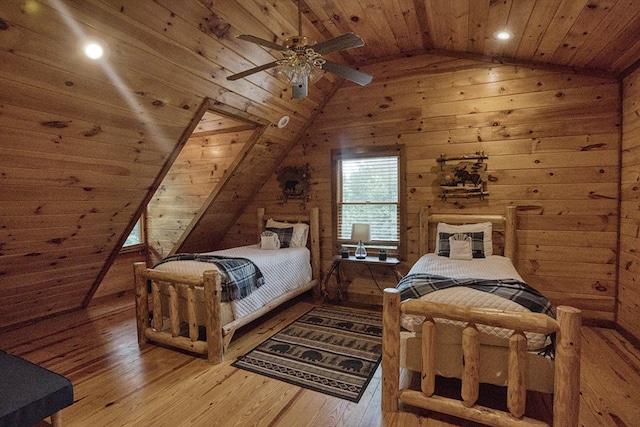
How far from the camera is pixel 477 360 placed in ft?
6.01

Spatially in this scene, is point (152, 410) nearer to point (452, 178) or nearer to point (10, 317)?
point (10, 317)

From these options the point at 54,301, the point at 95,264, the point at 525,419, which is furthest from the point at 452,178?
the point at 54,301

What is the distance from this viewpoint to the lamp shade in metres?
4.00

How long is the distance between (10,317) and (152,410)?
2.41m

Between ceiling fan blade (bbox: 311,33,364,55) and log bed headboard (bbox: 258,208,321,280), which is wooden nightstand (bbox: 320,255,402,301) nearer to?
log bed headboard (bbox: 258,208,321,280)

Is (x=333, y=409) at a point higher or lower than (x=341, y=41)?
lower

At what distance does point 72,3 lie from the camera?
5.89 ft

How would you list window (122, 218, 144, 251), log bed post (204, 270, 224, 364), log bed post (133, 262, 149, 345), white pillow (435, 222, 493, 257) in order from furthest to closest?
1. window (122, 218, 144, 251)
2. white pillow (435, 222, 493, 257)
3. log bed post (133, 262, 149, 345)
4. log bed post (204, 270, 224, 364)

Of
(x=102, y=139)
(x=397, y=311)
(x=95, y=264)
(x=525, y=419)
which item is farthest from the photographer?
(x=95, y=264)

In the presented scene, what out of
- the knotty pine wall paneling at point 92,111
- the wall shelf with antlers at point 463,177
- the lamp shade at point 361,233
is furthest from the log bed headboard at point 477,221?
the knotty pine wall paneling at point 92,111

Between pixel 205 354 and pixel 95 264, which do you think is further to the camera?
pixel 95 264

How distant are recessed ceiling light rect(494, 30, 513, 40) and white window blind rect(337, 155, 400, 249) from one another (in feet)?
5.00

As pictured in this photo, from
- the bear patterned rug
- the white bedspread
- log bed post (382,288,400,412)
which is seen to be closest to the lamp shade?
the bear patterned rug

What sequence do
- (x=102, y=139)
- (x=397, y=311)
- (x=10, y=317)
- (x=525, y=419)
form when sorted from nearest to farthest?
(x=525, y=419) → (x=397, y=311) → (x=102, y=139) → (x=10, y=317)
